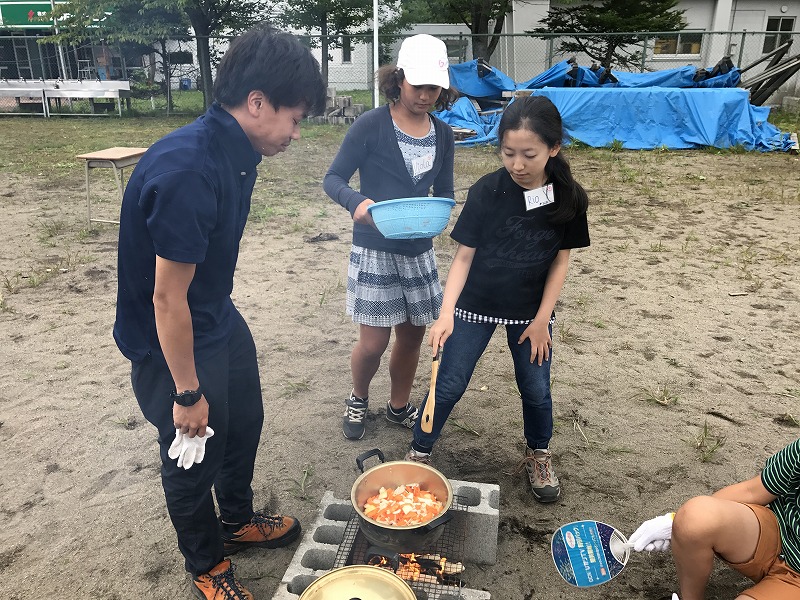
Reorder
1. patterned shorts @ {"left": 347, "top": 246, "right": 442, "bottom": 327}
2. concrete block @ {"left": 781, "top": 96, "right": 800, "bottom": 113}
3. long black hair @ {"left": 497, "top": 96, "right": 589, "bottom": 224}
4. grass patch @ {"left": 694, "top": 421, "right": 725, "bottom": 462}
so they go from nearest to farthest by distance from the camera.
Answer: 1. long black hair @ {"left": 497, "top": 96, "right": 589, "bottom": 224}
2. patterned shorts @ {"left": 347, "top": 246, "right": 442, "bottom": 327}
3. grass patch @ {"left": 694, "top": 421, "right": 725, "bottom": 462}
4. concrete block @ {"left": 781, "top": 96, "right": 800, "bottom": 113}

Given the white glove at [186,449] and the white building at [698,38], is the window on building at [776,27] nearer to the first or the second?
the white building at [698,38]

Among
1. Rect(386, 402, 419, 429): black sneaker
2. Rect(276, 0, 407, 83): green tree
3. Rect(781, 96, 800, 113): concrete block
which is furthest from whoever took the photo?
Rect(276, 0, 407, 83): green tree

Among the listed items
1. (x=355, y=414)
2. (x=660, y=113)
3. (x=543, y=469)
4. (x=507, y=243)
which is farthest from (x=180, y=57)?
(x=543, y=469)

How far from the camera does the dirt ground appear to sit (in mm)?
2199

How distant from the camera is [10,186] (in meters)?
7.87

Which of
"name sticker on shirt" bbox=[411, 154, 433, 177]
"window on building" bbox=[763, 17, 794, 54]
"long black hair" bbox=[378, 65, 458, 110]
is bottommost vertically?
"name sticker on shirt" bbox=[411, 154, 433, 177]

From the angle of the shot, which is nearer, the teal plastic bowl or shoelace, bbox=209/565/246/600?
shoelace, bbox=209/565/246/600

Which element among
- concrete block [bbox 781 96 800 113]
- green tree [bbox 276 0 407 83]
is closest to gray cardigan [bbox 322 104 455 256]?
concrete block [bbox 781 96 800 113]

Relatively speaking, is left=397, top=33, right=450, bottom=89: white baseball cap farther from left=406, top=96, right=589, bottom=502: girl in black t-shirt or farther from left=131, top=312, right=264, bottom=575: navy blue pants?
left=131, top=312, right=264, bottom=575: navy blue pants

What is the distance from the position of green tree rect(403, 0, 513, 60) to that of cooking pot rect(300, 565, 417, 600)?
17427 mm

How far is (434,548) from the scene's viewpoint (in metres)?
1.99

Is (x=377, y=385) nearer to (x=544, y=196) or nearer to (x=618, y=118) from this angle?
(x=544, y=196)

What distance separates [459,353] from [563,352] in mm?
1640

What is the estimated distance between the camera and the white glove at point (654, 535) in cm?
191
